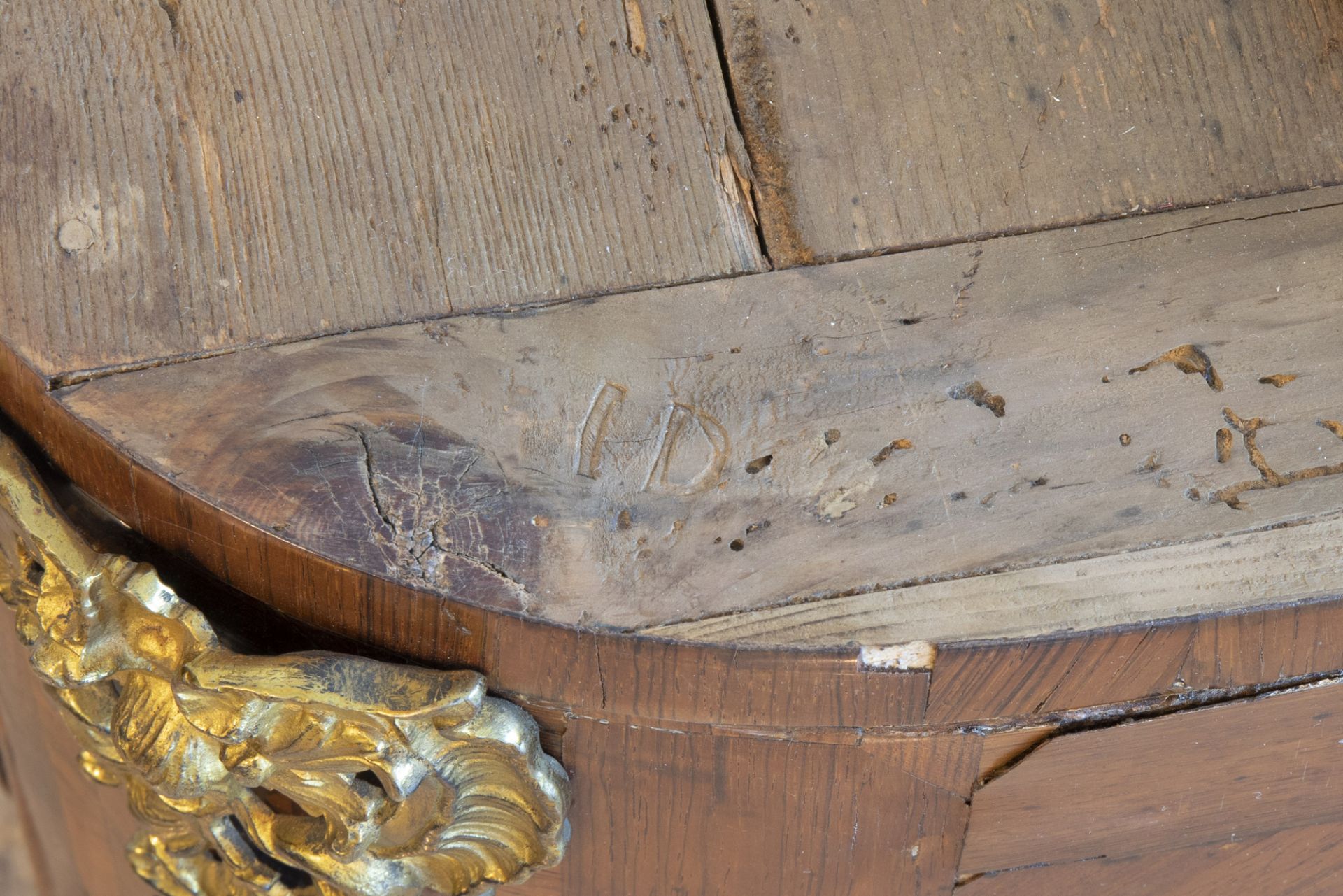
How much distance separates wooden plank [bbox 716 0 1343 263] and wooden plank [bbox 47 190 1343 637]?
Result: 0.05 meters

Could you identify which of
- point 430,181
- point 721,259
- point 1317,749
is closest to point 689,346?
point 721,259

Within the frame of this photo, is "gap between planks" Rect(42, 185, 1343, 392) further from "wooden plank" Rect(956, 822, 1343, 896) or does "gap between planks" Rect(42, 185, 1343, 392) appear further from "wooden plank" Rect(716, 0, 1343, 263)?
"wooden plank" Rect(956, 822, 1343, 896)

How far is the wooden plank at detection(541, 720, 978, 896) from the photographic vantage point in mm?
605

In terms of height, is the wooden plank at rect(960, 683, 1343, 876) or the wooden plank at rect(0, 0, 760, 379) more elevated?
the wooden plank at rect(0, 0, 760, 379)

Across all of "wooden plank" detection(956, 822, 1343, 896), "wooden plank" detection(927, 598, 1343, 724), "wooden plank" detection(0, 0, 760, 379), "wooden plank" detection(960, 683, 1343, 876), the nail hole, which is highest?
"wooden plank" detection(0, 0, 760, 379)

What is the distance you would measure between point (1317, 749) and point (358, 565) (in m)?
0.48

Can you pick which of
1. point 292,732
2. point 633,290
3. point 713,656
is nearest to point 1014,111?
point 633,290

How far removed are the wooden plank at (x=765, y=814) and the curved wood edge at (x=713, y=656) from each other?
0.02m

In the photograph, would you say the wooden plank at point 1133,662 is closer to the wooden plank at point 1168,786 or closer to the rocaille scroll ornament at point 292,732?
the wooden plank at point 1168,786

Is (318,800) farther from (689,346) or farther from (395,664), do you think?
(689,346)

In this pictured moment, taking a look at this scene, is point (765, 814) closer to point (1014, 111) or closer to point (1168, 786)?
point (1168, 786)

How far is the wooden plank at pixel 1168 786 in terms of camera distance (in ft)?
2.02

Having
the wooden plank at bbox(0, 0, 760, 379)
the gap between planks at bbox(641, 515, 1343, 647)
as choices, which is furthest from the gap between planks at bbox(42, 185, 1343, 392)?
the gap between planks at bbox(641, 515, 1343, 647)

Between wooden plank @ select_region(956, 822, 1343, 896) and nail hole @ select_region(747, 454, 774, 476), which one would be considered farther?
wooden plank @ select_region(956, 822, 1343, 896)
